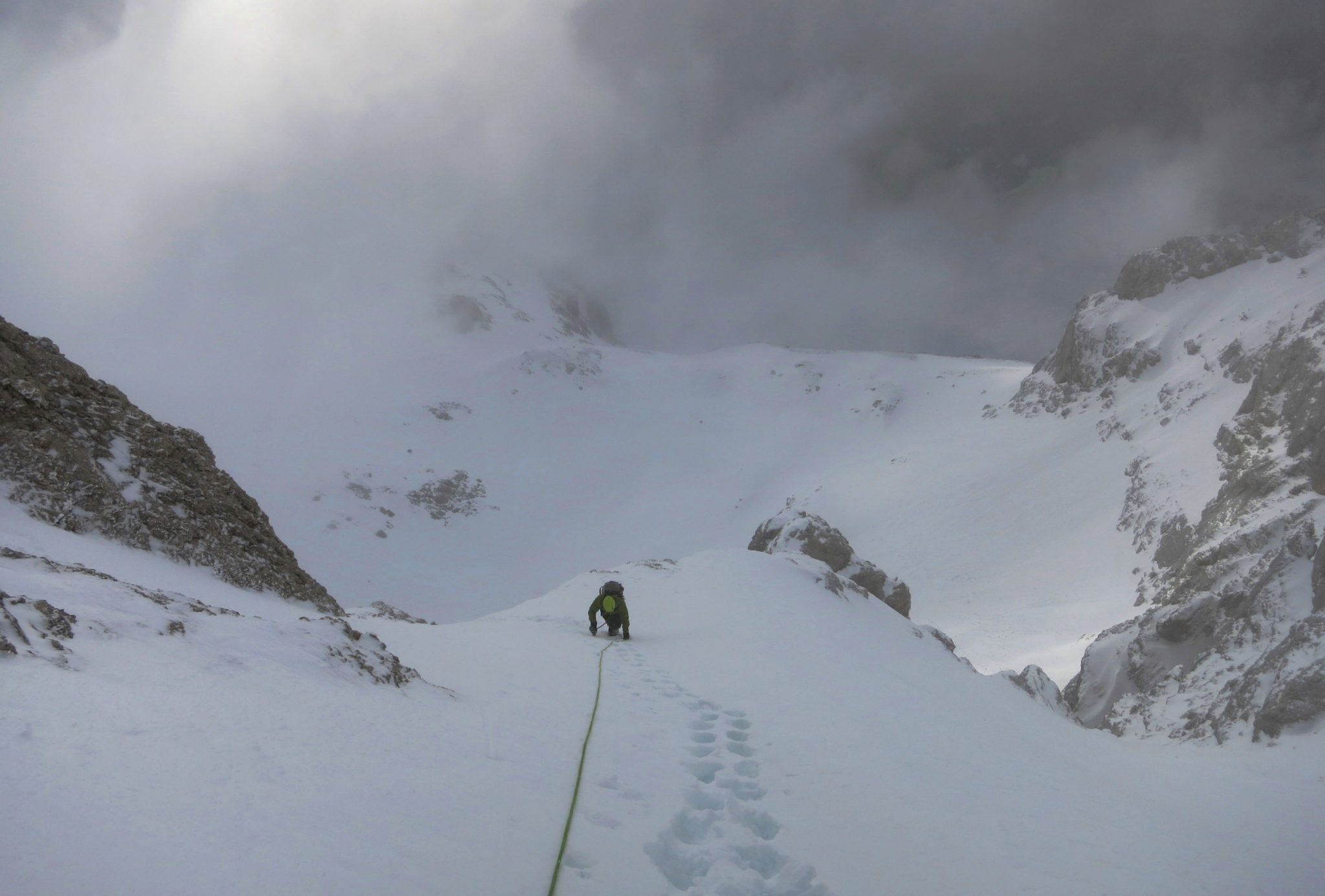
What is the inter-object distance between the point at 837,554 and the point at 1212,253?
2438 inches

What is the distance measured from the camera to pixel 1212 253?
6178 cm

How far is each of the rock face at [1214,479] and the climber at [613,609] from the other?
12.2 metres

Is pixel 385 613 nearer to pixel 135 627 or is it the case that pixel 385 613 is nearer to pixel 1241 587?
pixel 135 627

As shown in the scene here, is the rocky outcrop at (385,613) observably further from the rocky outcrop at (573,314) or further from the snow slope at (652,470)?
the rocky outcrop at (573,314)

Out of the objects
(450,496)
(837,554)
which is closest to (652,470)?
(450,496)

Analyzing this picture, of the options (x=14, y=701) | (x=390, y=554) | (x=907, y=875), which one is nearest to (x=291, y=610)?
(x=14, y=701)

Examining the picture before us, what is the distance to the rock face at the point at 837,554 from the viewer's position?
2797 cm

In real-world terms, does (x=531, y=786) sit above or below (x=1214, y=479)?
below

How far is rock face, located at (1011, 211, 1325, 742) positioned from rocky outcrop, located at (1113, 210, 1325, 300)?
15cm

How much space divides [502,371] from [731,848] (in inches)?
3877

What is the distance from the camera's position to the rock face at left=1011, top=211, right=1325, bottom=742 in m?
15.7

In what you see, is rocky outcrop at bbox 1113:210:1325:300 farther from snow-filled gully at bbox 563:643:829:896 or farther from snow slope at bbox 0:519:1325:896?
snow-filled gully at bbox 563:643:829:896

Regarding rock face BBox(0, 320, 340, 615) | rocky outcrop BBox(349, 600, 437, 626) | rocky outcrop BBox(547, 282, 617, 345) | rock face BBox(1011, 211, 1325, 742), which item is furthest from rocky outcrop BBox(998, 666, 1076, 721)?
rocky outcrop BBox(547, 282, 617, 345)

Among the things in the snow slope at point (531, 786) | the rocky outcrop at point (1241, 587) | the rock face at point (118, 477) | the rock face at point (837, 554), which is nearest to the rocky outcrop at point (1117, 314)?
the rocky outcrop at point (1241, 587)
